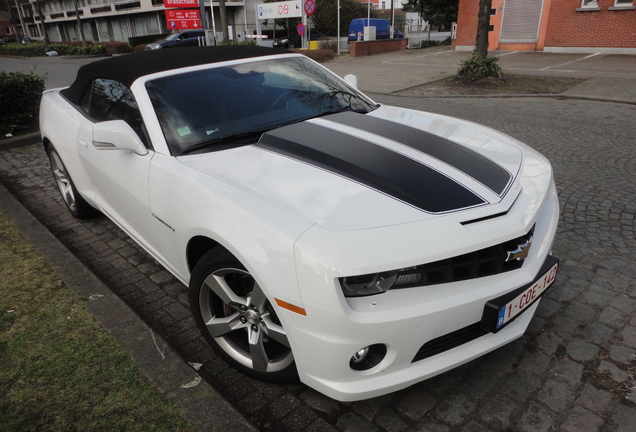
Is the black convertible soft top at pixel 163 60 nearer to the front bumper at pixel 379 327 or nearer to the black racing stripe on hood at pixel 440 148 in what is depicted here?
the black racing stripe on hood at pixel 440 148

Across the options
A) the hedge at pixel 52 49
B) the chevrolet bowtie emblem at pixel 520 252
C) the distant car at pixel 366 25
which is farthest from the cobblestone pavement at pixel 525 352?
the hedge at pixel 52 49

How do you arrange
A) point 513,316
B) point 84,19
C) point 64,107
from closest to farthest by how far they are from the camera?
point 513,316, point 64,107, point 84,19

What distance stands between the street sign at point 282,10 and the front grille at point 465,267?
24909mm

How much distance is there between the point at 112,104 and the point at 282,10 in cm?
2508

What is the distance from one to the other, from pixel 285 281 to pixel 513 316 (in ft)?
3.43

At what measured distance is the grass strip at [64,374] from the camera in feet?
6.89

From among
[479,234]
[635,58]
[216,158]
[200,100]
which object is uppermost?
[200,100]

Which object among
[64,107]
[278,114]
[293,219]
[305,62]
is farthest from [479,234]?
[64,107]

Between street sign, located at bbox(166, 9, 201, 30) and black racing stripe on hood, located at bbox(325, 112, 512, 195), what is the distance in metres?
26.9

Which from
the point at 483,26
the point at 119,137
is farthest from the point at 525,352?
the point at 483,26

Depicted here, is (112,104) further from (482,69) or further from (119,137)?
(482,69)

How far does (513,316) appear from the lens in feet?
6.73

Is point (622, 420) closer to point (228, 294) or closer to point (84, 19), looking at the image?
point (228, 294)

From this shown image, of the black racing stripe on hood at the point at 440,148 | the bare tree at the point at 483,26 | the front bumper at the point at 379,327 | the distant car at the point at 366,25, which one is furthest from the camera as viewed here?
the distant car at the point at 366,25
